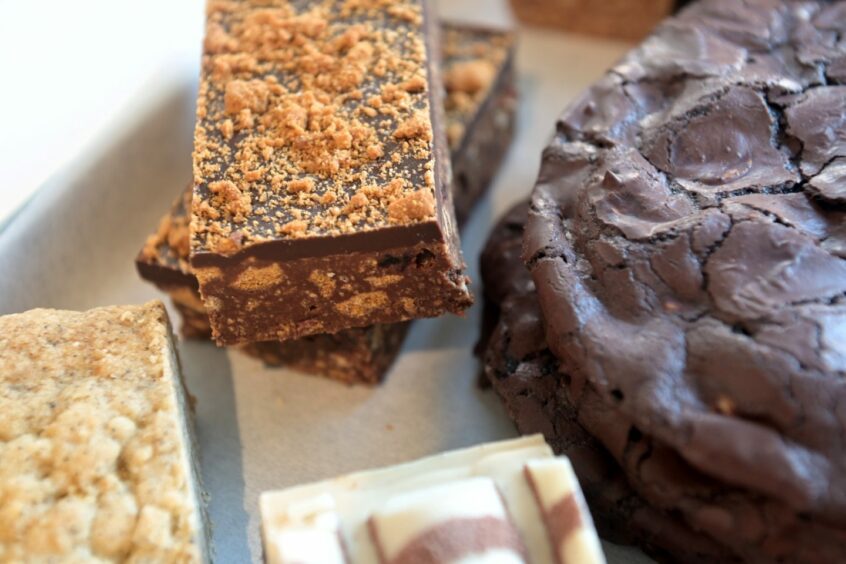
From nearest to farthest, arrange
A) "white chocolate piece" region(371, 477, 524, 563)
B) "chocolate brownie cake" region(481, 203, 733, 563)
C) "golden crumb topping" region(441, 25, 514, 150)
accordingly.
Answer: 1. "white chocolate piece" region(371, 477, 524, 563)
2. "chocolate brownie cake" region(481, 203, 733, 563)
3. "golden crumb topping" region(441, 25, 514, 150)

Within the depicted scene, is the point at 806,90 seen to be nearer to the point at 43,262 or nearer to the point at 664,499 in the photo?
the point at 664,499

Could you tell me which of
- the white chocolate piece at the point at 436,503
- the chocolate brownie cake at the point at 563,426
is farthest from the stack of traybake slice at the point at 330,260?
the white chocolate piece at the point at 436,503

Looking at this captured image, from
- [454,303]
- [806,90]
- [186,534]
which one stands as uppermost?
[806,90]

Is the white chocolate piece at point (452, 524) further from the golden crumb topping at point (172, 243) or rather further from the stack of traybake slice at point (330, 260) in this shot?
the golden crumb topping at point (172, 243)

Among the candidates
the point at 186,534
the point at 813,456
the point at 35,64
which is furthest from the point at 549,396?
the point at 35,64

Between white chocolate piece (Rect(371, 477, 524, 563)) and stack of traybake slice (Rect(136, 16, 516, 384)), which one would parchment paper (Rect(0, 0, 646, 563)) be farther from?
white chocolate piece (Rect(371, 477, 524, 563))

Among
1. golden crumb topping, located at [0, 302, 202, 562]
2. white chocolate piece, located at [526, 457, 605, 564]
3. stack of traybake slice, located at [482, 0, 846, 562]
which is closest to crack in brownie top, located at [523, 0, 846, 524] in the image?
stack of traybake slice, located at [482, 0, 846, 562]

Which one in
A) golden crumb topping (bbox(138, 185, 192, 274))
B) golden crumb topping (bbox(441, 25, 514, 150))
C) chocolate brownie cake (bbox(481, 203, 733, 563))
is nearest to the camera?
chocolate brownie cake (bbox(481, 203, 733, 563))

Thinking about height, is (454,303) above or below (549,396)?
above
